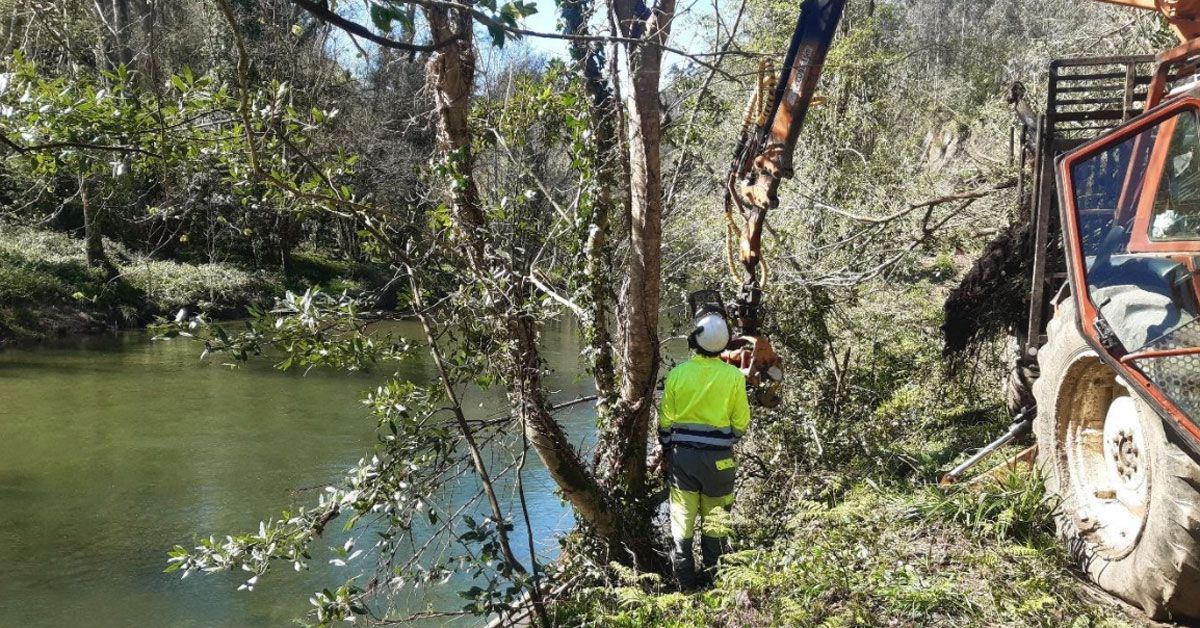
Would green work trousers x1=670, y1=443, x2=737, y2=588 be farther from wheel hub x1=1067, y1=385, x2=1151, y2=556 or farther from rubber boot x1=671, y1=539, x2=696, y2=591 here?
wheel hub x1=1067, y1=385, x2=1151, y2=556

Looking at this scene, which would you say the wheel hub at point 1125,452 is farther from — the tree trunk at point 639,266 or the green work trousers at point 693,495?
the tree trunk at point 639,266

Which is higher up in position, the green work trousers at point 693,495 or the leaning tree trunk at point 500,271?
the leaning tree trunk at point 500,271

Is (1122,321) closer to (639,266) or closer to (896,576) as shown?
(896,576)

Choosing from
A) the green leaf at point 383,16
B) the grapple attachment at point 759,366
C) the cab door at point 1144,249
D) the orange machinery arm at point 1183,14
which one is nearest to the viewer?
the green leaf at point 383,16

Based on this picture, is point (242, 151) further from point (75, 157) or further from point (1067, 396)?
point (1067, 396)

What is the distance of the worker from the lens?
5211mm

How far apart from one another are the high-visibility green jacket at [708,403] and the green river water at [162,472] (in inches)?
46.0

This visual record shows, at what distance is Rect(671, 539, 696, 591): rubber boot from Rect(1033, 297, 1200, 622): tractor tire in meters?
1.98

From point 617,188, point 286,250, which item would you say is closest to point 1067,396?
point 617,188

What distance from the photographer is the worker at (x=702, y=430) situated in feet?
17.1

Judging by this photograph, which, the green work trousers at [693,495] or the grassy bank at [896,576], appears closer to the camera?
the grassy bank at [896,576]

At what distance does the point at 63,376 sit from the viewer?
15.4m

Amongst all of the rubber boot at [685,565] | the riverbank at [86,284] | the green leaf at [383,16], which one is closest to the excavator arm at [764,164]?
the rubber boot at [685,565]

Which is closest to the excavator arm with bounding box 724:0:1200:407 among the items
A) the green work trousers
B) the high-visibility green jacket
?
the high-visibility green jacket
